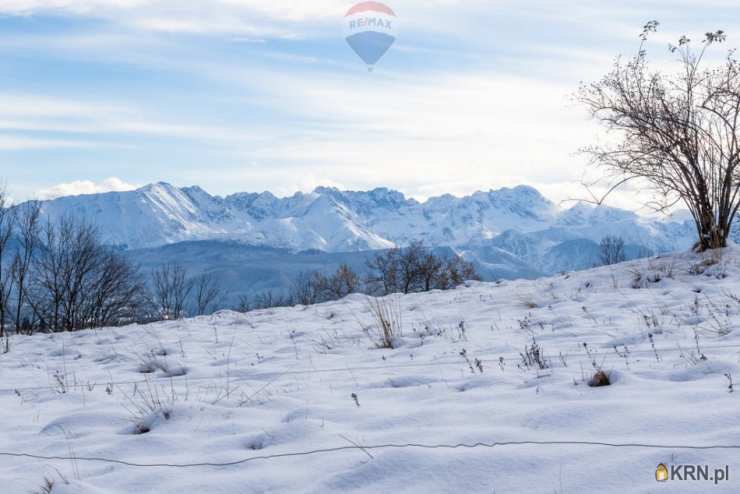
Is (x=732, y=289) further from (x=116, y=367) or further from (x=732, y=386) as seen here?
(x=116, y=367)

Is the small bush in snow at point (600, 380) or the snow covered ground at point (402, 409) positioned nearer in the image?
the snow covered ground at point (402, 409)

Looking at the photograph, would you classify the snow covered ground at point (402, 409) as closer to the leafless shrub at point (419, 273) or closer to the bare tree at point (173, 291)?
the bare tree at point (173, 291)

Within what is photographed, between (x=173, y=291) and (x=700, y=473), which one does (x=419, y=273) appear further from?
(x=700, y=473)

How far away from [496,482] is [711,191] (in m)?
11.8

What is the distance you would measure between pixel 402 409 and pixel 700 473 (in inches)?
72.9

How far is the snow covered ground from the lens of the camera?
271 centimetres

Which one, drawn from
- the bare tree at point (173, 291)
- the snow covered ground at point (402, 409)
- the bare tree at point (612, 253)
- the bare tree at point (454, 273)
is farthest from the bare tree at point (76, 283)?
the bare tree at point (612, 253)

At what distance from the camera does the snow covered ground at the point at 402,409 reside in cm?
271

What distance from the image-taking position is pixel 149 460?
3.37 metres

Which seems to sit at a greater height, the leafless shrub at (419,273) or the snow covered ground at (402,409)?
the snow covered ground at (402,409)

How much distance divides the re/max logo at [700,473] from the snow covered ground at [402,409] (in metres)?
0.03

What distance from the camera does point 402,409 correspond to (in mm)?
3859

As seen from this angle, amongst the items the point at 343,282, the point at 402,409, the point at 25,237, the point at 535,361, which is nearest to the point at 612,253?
the point at 343,282

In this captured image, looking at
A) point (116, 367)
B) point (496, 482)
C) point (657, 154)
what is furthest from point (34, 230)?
point (496, 482)
